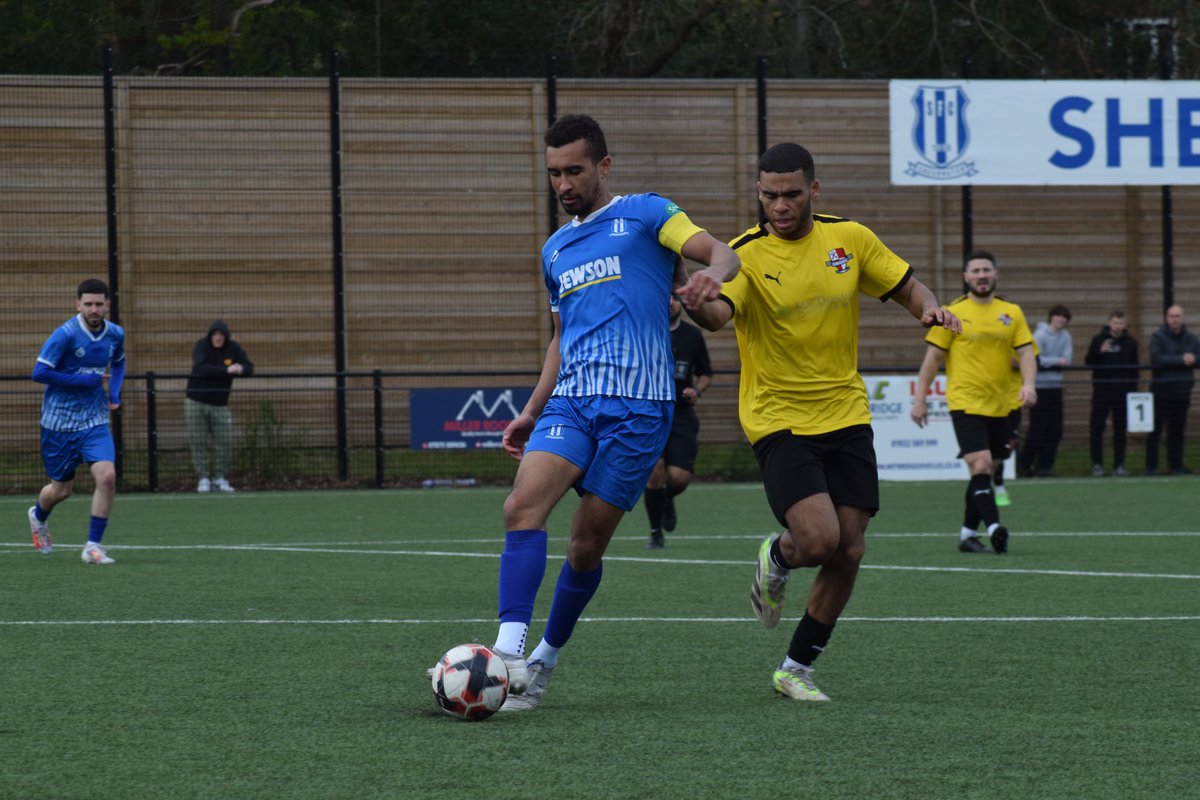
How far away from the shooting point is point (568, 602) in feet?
19.4

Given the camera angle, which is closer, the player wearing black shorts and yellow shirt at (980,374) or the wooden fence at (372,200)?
the player wearing black shorts and yellow shirt at (980,374)

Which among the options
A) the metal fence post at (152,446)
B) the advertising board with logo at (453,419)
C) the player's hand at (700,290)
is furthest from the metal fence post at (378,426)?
the player's hand at (700,290)

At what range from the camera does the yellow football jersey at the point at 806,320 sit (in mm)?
6090

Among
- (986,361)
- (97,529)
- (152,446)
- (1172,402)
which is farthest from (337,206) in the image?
(986,361)

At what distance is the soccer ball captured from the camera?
5.41m

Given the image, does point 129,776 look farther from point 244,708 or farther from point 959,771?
point 959,771

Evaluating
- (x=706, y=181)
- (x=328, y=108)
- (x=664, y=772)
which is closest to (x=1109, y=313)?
(x=706, y=181)

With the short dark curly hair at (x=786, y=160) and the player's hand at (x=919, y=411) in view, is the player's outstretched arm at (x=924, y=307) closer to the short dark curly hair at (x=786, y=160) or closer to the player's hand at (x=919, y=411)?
the short dark curly hair at (x=786, y=160)

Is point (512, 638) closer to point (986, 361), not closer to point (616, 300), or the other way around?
point (616, 300)

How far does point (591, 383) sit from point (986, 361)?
636 centimetres

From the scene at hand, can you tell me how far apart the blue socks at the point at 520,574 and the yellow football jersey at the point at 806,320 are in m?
1.01

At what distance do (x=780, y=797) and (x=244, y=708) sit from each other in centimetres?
207

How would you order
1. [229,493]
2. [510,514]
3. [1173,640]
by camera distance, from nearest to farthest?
1. [510,514]
2. [1173,640]
3. [229,493]

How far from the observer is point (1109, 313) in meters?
22.8
